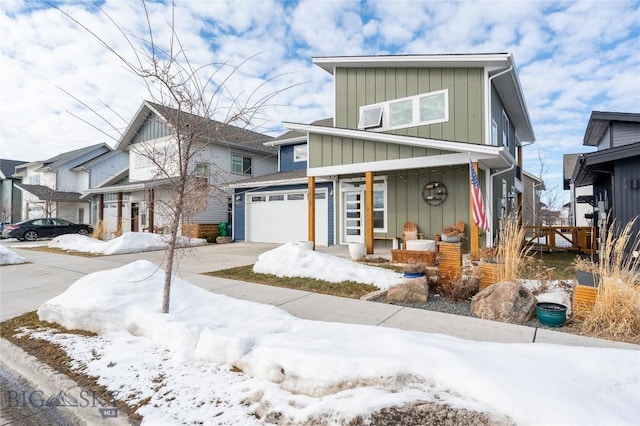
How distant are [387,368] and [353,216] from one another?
9779 mm

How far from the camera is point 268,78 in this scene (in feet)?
12.1

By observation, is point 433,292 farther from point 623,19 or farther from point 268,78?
point 623,19

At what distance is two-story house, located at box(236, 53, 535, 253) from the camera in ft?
29.5

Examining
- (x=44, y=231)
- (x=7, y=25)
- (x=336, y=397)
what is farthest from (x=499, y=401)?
(x=44, y=231)

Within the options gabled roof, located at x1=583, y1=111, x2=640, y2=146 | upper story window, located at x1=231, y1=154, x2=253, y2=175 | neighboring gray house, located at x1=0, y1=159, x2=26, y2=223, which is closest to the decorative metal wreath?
gabled roof, located at x1=583, y1=111, x2=640, y2=146

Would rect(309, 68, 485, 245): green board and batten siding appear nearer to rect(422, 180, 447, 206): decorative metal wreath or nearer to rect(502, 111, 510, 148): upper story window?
rect(422, 180, 447, 206): decorative metal wreath

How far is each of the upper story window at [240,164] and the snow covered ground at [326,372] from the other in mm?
15032

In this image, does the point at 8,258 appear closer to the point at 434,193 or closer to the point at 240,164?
the point at 240,164

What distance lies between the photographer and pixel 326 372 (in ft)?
7.77

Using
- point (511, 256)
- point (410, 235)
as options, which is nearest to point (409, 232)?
point (410, 235)

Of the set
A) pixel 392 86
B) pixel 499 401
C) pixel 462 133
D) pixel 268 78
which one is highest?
pixel 392 86

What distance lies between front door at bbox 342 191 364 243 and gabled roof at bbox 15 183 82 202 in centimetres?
2334

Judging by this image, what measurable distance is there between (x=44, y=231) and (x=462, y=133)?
899 inches

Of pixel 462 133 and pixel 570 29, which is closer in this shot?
pixel 570 29
